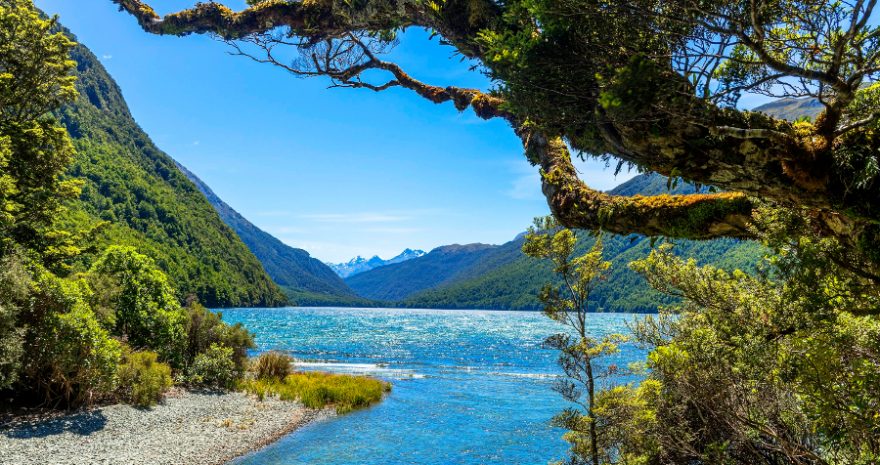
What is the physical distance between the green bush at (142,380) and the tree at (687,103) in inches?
693

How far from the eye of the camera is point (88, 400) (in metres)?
15.6

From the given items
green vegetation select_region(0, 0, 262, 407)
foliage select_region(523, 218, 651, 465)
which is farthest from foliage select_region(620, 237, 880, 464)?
green vegetation select_region(0, 0, 262, 407)

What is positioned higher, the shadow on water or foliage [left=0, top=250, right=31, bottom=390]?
foliage [left=0, top=250, right=31, bottom=390]

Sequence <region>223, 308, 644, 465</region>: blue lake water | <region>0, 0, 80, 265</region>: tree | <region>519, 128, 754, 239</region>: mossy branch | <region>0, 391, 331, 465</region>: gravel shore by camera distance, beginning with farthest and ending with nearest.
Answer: <region>223, 308, 644, 465</region>: blue lake water < <region>0, 0, 80, 265</region>: tree < <region>0, 391, 331, 465</region>: gravel shore < <region>519, 128, 754, 239</region>: mossy branch

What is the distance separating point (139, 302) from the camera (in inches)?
813

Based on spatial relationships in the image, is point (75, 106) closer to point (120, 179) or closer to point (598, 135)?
point (120, 179)

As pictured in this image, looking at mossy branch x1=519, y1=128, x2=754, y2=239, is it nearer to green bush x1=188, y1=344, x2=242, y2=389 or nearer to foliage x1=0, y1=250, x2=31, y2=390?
foliage x1=0, y1=250, x2=31, y2=390

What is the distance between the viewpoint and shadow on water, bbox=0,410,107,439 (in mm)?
12656

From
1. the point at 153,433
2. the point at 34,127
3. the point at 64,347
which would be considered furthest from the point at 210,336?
the point at 34,127

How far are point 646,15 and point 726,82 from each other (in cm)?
89

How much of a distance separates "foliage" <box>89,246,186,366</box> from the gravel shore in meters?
2.66

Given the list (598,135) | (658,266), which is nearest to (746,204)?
(598,135)

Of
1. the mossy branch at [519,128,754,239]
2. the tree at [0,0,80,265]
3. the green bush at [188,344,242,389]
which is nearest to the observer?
the mossy branch at [519,128,754,239]

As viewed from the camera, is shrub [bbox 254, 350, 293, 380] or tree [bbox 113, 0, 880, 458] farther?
shrub [bbox 254, 350, 293, 380]
